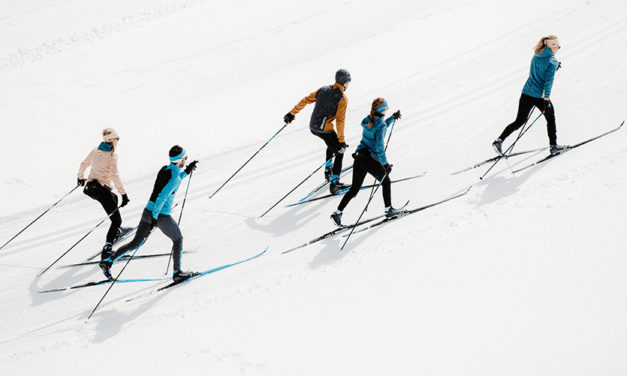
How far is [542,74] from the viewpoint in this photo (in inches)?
210

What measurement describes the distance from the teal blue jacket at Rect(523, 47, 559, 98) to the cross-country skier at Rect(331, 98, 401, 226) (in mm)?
2086

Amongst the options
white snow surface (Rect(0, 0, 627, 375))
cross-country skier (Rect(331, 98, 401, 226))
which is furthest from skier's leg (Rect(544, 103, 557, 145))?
cross-country skier (Rect(331, 98, 401, 226))

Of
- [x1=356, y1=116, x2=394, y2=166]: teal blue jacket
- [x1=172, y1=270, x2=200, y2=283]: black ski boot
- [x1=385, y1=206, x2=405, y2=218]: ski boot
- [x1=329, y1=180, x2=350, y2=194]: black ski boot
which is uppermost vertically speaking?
[x1=356, y1=116, x2=394, y2=166]: teal blue jacket

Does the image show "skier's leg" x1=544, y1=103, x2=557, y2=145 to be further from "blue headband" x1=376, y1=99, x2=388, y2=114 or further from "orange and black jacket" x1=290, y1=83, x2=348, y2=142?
"orange and black jacket" x1=290, y1=83, x2=348, y2=142

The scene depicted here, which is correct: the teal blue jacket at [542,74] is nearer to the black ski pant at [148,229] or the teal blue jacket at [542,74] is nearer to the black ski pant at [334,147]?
the black ski pant at [334,147]

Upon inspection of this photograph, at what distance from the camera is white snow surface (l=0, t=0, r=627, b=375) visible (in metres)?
3.96

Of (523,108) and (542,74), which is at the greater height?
(542,74)

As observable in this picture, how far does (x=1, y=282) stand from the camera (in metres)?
5.55

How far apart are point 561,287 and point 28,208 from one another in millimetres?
7698

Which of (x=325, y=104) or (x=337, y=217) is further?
(x=325, y=104)

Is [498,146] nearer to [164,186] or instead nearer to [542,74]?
[542,74]

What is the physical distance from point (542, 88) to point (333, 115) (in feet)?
9.04

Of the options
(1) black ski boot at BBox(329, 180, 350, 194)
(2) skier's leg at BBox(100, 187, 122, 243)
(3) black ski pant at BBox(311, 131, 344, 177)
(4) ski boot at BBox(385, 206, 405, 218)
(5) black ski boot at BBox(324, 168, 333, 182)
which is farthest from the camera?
(5) black ski boot at BBox(324, 168, 333, 182)

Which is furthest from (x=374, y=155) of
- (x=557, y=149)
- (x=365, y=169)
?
(x=557, y=149)
